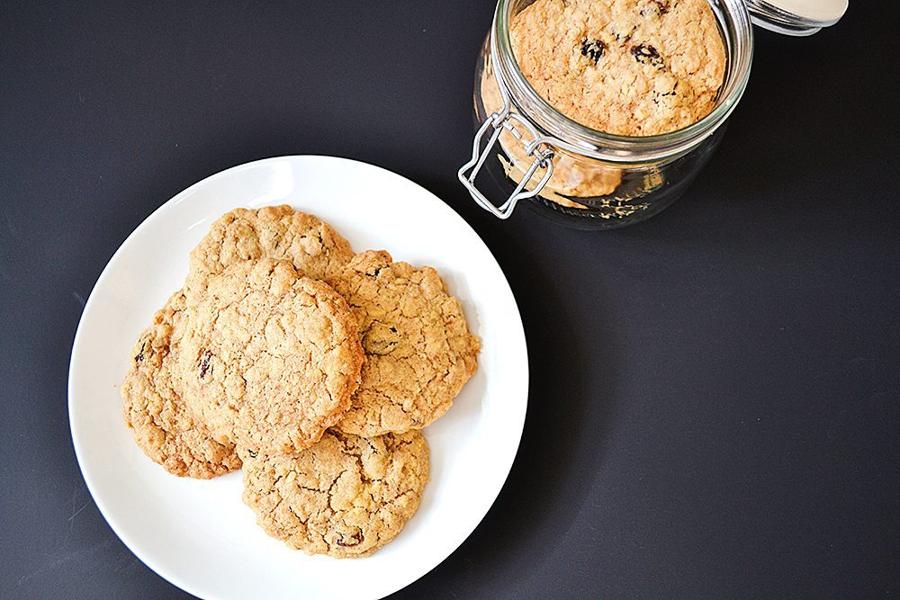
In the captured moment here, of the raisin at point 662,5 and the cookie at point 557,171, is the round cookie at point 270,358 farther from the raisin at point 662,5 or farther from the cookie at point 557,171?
the raisin at point 662,5

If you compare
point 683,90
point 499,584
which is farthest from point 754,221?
point 499,584

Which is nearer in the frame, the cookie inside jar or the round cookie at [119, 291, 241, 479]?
the cookie inside jar

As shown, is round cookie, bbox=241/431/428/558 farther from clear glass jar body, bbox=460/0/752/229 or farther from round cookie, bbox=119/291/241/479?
clear glass jar body, bbox=460/0/752/229

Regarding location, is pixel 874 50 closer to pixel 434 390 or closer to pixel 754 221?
pixel 754 221

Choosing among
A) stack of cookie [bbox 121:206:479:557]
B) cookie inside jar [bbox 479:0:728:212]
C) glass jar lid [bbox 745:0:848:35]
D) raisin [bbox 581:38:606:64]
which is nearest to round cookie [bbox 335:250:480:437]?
stack of cookie [bbox 121:206:479:557]

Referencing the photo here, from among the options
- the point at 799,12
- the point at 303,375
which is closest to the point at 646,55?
the point at 799,12
